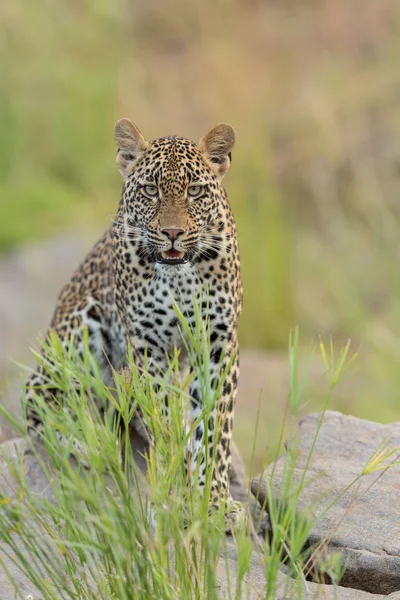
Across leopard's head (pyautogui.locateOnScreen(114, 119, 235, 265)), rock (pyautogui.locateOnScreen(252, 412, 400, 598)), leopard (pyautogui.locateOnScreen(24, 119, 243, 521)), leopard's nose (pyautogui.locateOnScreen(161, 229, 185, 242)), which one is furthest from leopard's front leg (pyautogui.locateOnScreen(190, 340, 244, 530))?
leopard's nose (pyautogui.locateOnScreen(161, 229, 185, 242))

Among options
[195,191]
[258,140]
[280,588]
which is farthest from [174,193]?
[258,140]

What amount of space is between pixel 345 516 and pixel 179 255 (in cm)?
158

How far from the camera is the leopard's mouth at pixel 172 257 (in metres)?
6.60

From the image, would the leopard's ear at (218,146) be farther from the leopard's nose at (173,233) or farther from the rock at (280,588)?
the rock at (280,588)

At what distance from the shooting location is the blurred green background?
12852mm

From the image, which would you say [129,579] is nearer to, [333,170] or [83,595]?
[83,595]

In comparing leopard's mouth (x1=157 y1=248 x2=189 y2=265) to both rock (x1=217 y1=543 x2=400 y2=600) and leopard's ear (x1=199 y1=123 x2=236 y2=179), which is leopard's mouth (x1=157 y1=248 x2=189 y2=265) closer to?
leopard's ear (x1=199 y1=123 x2=236 y2=179)

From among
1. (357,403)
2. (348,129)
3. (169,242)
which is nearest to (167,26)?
(348,129)

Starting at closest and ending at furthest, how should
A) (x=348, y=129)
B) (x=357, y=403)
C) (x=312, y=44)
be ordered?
1. (x=357, y=403)
2. (x=348, y=129)
3. (x=312, y=44)

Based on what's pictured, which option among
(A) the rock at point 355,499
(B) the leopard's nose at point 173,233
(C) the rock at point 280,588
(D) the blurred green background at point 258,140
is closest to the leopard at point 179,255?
(B) the leopard's nose at point 173,233

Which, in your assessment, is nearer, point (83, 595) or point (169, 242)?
point (83, 595)

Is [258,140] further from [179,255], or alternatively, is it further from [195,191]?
[179,255]

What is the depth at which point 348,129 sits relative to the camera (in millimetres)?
19859

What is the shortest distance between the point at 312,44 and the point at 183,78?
3692 mm
